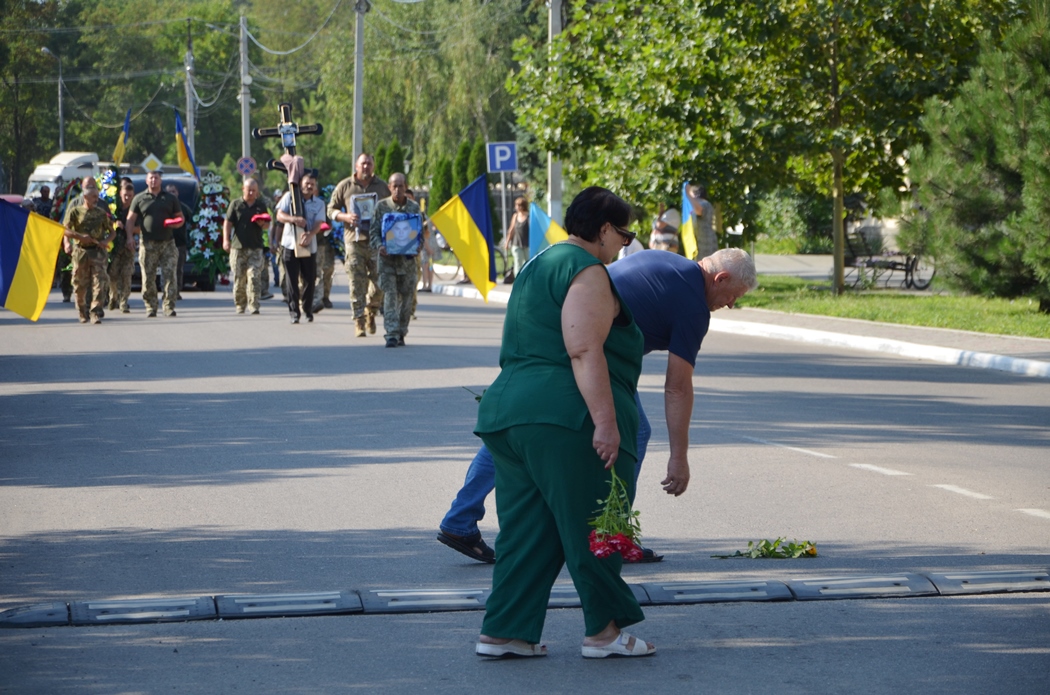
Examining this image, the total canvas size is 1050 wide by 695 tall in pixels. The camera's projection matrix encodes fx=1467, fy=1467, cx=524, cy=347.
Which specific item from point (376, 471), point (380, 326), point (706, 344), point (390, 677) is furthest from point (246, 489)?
point (380, 326)

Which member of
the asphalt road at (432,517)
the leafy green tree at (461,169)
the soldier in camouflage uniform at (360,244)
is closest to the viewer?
the asphalt road at (432,517)

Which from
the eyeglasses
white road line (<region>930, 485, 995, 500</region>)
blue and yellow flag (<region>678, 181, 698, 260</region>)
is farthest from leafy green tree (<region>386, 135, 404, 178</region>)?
the eyeglasses

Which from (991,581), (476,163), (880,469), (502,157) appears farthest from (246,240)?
(476,163)

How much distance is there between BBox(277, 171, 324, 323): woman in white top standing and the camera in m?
19.4

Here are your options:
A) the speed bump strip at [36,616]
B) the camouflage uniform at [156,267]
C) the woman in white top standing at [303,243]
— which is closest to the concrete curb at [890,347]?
the woman in white top standing at [303,243]

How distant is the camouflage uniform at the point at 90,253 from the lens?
800 inches

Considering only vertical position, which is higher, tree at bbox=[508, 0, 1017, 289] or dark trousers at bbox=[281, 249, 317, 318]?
tree at bbox=[508, 0, 1017, 289]

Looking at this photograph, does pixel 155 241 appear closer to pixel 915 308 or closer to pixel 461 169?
pixel 915 308

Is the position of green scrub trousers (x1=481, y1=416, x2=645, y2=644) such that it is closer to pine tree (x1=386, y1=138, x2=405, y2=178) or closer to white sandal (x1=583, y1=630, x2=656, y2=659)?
white sandal (x1=583, y1=630, x2=656, y2=659)

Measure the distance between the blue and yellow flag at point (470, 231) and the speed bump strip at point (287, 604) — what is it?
12.8m

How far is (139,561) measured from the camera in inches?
267

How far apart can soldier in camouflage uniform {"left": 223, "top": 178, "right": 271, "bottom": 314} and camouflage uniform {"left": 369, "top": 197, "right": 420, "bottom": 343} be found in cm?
540

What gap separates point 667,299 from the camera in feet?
19.3

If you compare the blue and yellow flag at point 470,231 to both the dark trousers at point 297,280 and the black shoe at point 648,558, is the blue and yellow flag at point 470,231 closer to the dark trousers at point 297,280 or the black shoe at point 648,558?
the dark trousers at point 297,280
